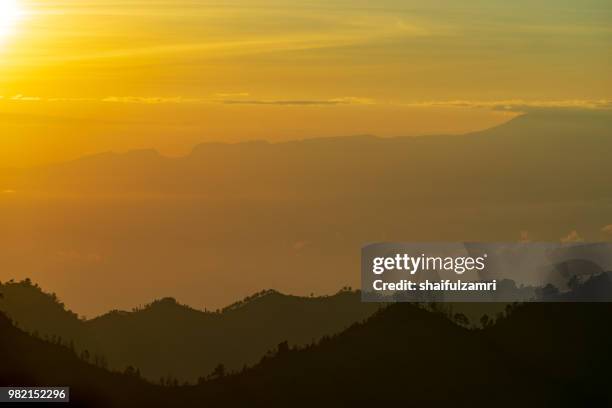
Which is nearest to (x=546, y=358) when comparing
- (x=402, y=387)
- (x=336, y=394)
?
(x=402, y=387)

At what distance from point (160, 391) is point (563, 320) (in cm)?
1911

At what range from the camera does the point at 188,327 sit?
146ft

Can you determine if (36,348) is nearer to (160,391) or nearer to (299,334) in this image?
(160,391)

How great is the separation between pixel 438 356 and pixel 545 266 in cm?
1662

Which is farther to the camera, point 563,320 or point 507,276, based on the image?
point 563,320

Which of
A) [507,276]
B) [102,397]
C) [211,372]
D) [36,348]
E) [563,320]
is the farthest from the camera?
[563,320]

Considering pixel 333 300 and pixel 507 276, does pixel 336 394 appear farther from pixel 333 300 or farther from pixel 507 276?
pixel 507 276

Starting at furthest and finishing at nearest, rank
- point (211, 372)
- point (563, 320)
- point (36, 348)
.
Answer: point (563, 320)
point (211, 372)
point (36, 348)

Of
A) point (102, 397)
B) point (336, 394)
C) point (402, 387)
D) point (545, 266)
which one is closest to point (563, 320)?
point (402, 387)

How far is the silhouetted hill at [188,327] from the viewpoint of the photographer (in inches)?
1556

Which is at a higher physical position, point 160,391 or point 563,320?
point 563,320

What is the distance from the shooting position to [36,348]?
39531mm

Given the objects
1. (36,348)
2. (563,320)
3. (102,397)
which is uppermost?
(563,320)

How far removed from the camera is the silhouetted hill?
130ft
